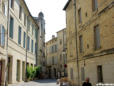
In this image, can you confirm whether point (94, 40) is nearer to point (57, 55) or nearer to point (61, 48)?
point (61, 48)

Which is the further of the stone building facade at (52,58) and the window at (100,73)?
the stone building facade at (52,58)

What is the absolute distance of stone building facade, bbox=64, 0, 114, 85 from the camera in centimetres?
1098

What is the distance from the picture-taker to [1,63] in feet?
47.2

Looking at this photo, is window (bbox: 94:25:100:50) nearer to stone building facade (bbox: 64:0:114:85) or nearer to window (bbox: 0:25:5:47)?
stone building facade (bbox: 64:0:114:85)

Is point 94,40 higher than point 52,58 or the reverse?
higher

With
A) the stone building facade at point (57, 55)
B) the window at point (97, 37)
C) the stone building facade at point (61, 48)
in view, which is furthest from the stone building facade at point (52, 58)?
the window at point (97, 37)

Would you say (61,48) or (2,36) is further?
(61,48)

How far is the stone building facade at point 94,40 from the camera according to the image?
10984mm

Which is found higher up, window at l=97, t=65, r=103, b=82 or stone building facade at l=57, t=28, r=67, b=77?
stone building facade at l=57, t=28, r=67, b=77

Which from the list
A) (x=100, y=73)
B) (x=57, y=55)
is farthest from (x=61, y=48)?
(x=100, y=73)

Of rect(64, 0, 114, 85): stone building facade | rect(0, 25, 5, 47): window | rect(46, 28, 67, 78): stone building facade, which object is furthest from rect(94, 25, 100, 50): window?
rect(46, 28, 67, 78): stone building facade

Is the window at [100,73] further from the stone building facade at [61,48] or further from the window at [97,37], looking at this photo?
the stone building facade at [61,48]

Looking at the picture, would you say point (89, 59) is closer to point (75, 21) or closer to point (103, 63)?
point (103, 63)

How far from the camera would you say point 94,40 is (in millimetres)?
13586
